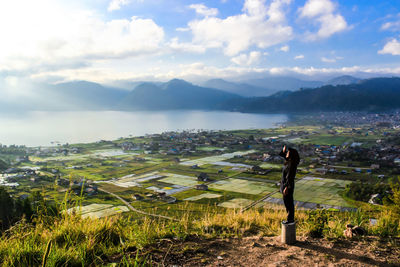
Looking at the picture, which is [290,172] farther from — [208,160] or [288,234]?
[208,160]

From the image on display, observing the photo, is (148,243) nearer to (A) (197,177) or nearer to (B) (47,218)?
(B) (47,218)

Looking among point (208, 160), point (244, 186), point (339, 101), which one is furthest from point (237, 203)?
point (339, 101)

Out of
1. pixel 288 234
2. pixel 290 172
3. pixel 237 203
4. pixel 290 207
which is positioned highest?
pixel 290 172

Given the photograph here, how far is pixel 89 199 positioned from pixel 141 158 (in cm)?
2700

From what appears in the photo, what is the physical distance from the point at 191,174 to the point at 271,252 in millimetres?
38603

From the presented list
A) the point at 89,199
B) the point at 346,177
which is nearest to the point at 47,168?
the point at 89,199

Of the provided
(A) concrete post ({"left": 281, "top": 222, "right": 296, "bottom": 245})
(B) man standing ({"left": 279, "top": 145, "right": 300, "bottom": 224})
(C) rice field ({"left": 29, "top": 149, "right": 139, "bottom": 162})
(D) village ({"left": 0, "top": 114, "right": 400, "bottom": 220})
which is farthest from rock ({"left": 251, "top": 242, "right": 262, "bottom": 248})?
(C) rice field ({"left": 29, "top": 149, "right": 139, "bottom": 162})

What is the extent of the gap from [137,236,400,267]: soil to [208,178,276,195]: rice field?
27.5m

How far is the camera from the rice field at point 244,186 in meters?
32.5

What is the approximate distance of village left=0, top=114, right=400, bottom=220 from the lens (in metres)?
29.1

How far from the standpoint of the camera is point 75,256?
11.6 ft

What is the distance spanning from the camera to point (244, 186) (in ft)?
114

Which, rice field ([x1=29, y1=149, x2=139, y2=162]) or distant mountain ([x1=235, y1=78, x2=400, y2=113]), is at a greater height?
distant mountain ([x1=235, y1=78, x2=400, y2=113])

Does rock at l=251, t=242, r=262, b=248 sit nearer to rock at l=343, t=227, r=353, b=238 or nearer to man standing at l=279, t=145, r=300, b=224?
man standing at l=279, t=145, r=300, b=224
